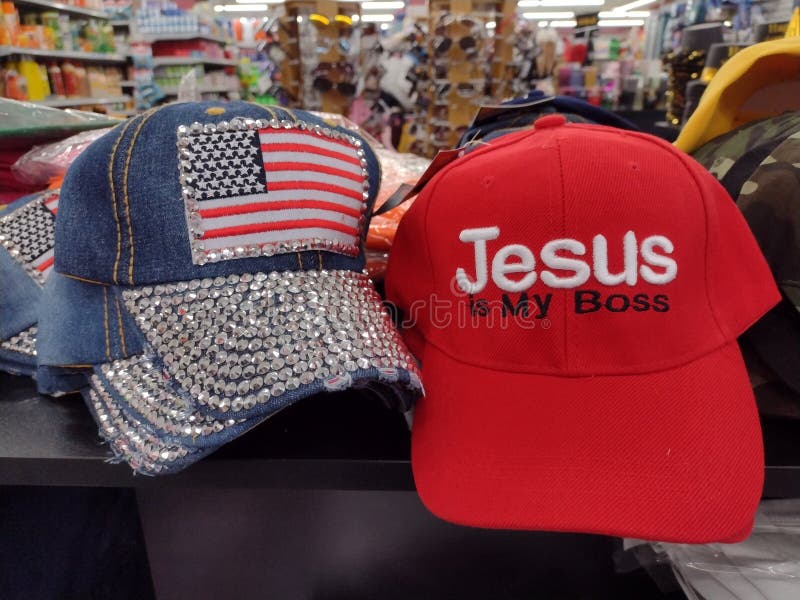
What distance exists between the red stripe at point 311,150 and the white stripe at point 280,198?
36 millimetres

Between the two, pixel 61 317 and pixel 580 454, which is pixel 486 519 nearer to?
pixel 580 454

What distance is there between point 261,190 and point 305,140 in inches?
2.5

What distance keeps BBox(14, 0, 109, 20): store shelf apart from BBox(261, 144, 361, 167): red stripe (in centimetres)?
383

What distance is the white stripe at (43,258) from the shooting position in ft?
1.91

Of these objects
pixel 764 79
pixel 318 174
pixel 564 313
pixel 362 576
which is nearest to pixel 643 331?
pixel 564 313

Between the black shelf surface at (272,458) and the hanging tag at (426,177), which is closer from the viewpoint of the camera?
the black shelf surface at (272,458)

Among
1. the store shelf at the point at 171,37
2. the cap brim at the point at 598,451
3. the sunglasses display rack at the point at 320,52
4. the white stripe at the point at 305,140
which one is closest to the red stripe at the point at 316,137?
the white stripe at the point at 305,140

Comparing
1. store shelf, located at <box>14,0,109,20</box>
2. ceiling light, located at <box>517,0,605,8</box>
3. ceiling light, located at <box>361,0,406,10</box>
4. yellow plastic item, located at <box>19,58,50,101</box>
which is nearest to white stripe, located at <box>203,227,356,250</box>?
yellow plastic item, located at <box>19,58,50,101</box>

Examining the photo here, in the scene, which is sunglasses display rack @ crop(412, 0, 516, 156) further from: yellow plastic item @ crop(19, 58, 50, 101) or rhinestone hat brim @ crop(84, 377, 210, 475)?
yellow plastic item @ crop(19, 58, 50, 101)

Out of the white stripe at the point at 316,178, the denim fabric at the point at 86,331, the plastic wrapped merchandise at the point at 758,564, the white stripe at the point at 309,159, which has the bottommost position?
the plastic wrapped merchandise at the point at 758,564

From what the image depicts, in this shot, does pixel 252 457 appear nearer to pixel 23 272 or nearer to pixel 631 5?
pixel 23 272

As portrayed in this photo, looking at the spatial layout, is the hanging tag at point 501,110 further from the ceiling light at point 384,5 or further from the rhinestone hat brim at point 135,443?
the ceiling light at point 384,5

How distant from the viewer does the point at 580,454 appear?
45cm

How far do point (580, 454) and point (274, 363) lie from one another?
0.25 metres
